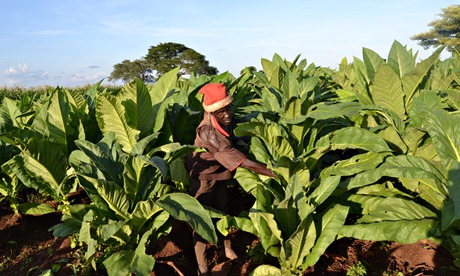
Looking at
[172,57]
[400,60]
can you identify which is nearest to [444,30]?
[172,57]

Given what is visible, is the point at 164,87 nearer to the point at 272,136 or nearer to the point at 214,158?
the point at 214,158

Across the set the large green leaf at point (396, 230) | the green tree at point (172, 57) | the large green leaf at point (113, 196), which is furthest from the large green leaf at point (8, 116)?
the green tree at point (172, 57)

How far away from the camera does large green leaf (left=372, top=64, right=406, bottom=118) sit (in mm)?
2969

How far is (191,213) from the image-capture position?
7.68ft

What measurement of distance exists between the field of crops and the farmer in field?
0.46 feet

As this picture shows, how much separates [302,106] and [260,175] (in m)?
0.80

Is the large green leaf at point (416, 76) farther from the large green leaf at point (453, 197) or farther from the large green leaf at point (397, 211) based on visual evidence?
the large green leaf at point (453, 197)

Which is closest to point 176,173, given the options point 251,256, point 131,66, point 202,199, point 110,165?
point 202,199

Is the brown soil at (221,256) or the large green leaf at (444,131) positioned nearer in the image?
the large green leaf at (444,131)

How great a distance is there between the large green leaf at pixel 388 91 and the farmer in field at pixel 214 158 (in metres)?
1.17

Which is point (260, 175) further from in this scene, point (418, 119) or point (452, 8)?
point (452, 8)

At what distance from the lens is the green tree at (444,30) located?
147ft

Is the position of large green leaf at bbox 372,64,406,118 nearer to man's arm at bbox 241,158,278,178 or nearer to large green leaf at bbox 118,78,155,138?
man's arm at bbox 241,158,278,178

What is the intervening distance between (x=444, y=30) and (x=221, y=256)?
54261mm
